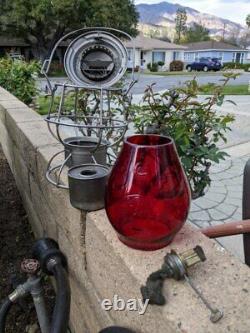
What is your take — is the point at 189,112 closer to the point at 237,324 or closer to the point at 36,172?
the point at 36,172

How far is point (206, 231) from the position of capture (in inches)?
48.8

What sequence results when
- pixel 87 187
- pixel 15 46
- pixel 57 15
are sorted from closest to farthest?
pixel 87 187 → pixel 57 15 → pixel 15 46

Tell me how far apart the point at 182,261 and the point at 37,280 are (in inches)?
30.2

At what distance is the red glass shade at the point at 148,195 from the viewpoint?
83 cm

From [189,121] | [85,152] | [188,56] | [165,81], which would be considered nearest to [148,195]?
[85,152]

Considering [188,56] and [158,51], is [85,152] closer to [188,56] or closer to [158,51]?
[158,51]

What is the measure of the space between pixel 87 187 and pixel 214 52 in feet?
156

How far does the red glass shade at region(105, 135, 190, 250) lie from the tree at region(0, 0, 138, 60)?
2117 cm

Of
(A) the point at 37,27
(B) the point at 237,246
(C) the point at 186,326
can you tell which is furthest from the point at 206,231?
(A) the point at 37,27

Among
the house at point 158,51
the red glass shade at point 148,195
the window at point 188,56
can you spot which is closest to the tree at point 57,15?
the house at point 158,51

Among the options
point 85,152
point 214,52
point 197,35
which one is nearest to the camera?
point 85,152

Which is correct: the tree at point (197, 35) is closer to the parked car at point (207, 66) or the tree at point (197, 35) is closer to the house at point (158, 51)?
the house at point (158, 51)

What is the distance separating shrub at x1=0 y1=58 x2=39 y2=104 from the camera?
481cm

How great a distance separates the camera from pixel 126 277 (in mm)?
884
